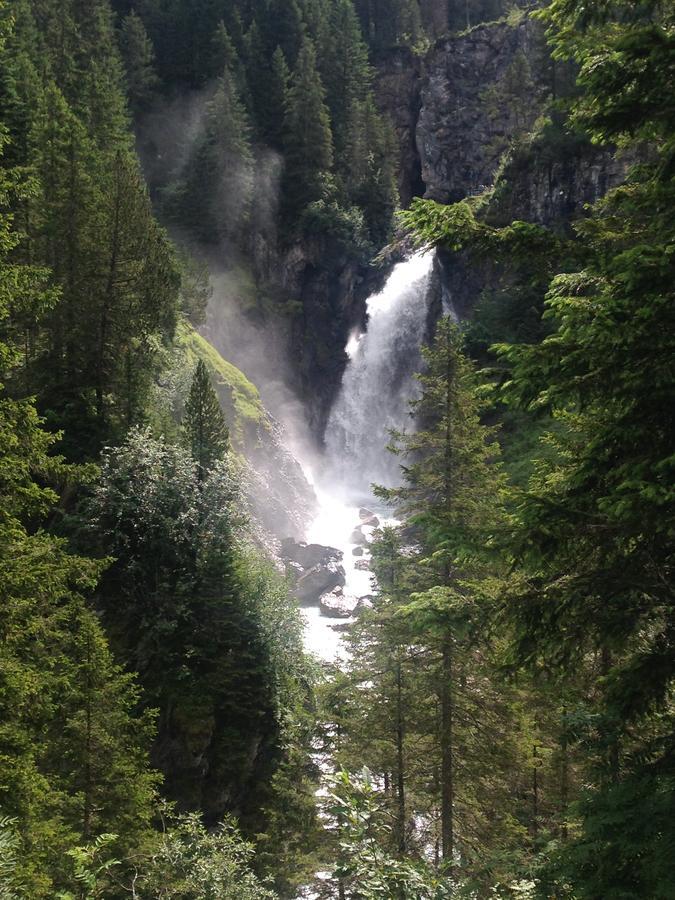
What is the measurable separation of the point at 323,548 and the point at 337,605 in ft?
14.5

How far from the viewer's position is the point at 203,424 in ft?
69.5

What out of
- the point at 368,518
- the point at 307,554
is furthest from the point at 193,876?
the point at 368,518

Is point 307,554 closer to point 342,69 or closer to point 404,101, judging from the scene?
point 342,69

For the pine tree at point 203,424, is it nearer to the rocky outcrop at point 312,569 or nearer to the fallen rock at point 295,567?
the rocky outcrop at point 312,569

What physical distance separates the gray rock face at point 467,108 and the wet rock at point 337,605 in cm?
4517

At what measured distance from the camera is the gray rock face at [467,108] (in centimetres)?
5894

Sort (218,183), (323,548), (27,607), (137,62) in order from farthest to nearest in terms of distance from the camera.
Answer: (137,62) → (218,183) → (323,548) → (27,607)

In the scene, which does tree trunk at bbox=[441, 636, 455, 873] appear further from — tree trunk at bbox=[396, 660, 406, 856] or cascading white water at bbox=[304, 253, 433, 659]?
cascading white water at bbox=[304, 253, 433, 659]

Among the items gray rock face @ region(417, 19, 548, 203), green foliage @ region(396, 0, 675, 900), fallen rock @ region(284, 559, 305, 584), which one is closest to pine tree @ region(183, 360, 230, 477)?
fallen rock @ region(284, 559, 305, 584)

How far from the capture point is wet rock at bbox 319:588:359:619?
93.6ft

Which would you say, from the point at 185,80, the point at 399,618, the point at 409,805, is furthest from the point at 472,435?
the point at 185,80

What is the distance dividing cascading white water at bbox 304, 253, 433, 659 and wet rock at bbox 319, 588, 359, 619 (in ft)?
42.3

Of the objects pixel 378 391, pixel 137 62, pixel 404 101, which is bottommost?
pixel 378 391

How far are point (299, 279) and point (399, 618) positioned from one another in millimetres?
45125
